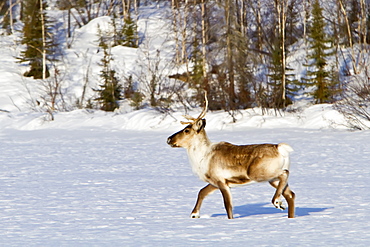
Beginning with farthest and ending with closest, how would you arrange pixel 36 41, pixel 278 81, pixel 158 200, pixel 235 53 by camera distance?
pixel 36 41
pixel 278 81
pixel 235 53
pixel 158 200

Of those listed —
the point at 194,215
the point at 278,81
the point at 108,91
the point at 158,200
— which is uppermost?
the point at 278,81

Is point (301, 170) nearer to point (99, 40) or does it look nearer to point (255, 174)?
point (255, 174)

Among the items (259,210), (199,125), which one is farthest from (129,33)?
(199,125)

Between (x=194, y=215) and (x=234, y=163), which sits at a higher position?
(x=234, y=163)

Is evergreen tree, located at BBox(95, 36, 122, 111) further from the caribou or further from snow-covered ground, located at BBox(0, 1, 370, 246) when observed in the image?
the caribou

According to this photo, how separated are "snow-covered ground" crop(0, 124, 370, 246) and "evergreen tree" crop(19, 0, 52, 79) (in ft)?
76.6

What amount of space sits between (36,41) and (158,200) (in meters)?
34.1

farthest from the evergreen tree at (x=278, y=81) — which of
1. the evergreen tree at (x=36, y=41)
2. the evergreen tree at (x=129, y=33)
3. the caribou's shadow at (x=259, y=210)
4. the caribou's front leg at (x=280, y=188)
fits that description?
the caribou's front leg at (x=280, y=188)

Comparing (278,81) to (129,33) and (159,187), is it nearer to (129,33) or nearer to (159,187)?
(129,33)

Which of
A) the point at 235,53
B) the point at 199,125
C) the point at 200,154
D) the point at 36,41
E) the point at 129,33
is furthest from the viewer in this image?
the point at 129,33

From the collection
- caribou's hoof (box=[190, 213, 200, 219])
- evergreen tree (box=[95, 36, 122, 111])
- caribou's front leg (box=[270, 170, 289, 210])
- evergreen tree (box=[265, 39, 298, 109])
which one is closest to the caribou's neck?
caribou's hoof (box=[190, 213, 200, 219])

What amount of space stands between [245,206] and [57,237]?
3.01 meters

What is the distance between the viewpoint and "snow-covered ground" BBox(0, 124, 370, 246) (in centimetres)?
545

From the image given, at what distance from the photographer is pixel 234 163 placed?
19.6ft
